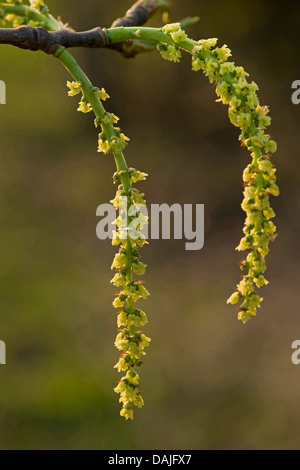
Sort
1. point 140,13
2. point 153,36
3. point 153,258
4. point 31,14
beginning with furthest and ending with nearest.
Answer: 1. point 153,258
2. point 140,13
3. point 31,14
4. point 153,36

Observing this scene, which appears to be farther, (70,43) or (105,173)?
(105,173)

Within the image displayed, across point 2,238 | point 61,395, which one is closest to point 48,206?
point 2,238

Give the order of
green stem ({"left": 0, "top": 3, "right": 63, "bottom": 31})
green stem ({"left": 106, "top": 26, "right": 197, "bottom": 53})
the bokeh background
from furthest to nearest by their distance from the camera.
Result: the bokeh background
green stem ({"left": 0, "top": 3, "right": 63, "bottom": 31})
green stem ({"left": 106, "top": 26, "right": 197, "bottom": 53})

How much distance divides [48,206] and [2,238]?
579mm

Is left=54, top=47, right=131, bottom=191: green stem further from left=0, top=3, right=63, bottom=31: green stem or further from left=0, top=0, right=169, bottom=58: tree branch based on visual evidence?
left=0, top=3, right=63, bottom=31: green stem

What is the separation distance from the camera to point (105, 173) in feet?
19.9

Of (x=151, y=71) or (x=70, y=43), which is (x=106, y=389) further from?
(x=70, y=43)

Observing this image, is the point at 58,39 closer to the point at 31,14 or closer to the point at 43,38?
the point at 43,38

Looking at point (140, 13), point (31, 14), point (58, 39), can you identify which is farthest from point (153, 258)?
point (58, 39)

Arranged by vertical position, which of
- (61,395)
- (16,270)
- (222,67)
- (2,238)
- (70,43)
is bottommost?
(222,67)

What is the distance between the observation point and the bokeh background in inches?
173

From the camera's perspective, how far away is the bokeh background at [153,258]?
173 inches

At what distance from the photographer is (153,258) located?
19.6ft

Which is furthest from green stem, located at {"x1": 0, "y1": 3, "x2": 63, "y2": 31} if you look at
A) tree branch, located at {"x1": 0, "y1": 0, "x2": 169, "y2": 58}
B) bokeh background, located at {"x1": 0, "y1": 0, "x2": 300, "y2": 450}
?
bokeh background, located at {"x1": 0, "y1": 0, "x2": 300, "y2": 450}
